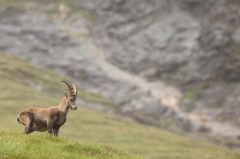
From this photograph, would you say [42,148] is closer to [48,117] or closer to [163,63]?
[48,117]

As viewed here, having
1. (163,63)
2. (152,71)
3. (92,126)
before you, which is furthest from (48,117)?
(163,63)

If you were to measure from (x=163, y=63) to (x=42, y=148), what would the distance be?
172472 mm

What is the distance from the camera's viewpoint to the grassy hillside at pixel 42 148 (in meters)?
15.9

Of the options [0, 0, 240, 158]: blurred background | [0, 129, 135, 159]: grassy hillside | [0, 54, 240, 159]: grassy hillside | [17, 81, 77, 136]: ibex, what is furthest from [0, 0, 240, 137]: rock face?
[0, 129, 135, 159]: grassy hillside

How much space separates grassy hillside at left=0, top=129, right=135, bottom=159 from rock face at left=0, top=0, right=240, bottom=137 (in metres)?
123

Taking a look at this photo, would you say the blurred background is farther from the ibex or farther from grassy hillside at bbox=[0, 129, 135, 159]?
grassy hillside at bbox=[0, 129, 135, 159]

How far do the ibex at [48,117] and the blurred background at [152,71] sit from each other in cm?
9726

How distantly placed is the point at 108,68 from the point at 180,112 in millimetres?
44582

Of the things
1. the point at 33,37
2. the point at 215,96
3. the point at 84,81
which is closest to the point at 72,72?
the point at 84,81

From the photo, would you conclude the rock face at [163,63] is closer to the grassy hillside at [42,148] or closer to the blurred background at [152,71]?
the blurred background at [152,71]

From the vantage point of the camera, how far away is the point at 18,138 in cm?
1827

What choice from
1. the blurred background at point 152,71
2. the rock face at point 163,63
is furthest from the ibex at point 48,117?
the rock face at point 163,63

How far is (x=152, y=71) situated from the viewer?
184 meters

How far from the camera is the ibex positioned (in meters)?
20.4
